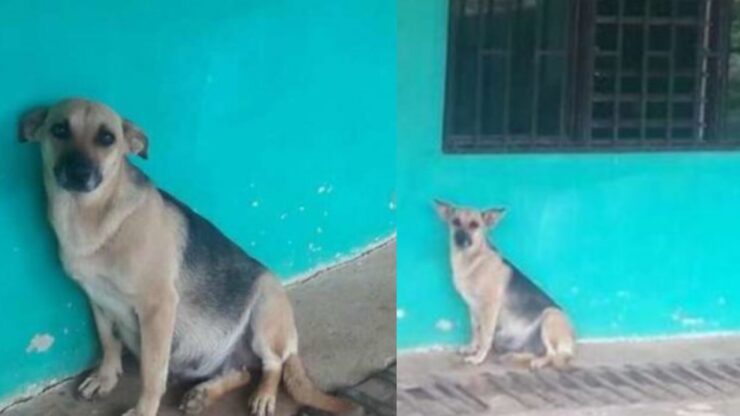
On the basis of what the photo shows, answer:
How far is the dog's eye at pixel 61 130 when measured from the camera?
3674 millimetres

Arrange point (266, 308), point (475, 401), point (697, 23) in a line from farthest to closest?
point (697, 23) → point (475, 401) → point (266, 308)

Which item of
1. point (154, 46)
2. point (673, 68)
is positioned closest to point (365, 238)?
point (154, 46)

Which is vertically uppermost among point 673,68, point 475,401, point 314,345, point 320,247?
point 673,68

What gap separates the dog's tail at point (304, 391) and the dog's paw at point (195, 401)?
253mm

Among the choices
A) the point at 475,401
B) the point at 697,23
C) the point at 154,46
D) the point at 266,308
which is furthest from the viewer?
the point at 697,23

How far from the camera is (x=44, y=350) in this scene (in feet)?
12.8

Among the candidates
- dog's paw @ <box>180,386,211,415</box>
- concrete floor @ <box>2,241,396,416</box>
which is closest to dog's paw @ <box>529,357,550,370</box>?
concrete floor @ <box>2,241,396,416</box>

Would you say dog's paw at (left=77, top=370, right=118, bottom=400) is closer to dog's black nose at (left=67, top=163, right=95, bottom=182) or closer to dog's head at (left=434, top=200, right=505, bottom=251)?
dog's black nose at (left=67, top=163, right=95, bottom=182)

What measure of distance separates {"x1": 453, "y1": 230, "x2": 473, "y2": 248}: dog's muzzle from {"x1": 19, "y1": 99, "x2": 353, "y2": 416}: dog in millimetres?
1150

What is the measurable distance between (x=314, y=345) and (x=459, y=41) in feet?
4.67

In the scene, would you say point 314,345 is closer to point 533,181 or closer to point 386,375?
point 386,375

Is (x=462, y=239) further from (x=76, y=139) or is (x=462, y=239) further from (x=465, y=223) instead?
(x=76, y=139)

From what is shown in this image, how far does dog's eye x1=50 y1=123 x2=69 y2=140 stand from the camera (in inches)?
145

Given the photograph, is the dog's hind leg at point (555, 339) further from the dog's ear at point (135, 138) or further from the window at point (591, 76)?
the dog's ear at point (135, 138)
